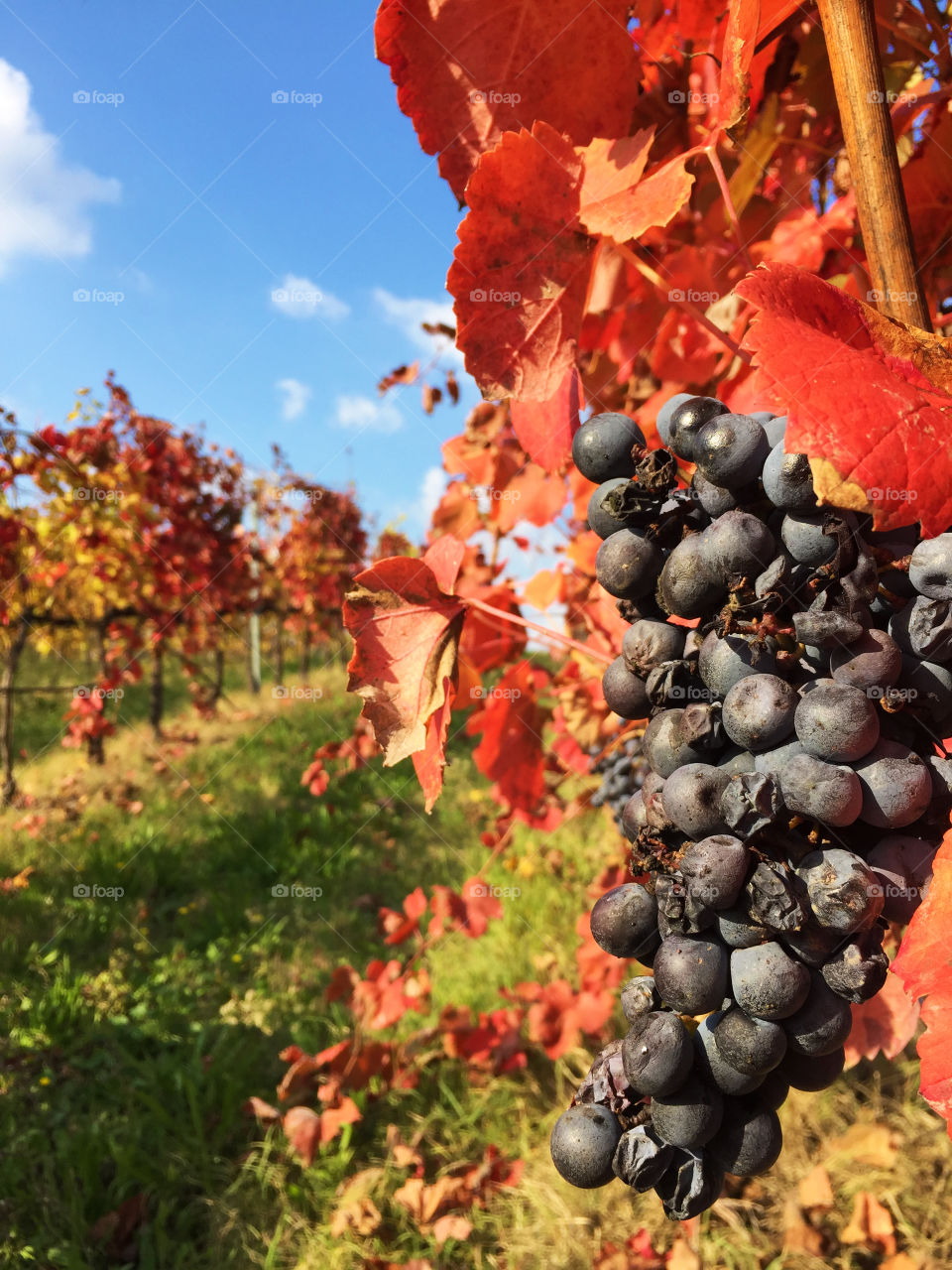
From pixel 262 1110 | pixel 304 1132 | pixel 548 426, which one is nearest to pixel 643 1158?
pixel 548 426

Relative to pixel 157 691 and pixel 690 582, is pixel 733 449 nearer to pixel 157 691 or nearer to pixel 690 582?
pixel 690 582

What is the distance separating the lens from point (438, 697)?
968 millimetres

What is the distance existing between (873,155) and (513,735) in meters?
1.27

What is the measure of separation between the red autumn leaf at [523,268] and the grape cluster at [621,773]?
1.10 meters

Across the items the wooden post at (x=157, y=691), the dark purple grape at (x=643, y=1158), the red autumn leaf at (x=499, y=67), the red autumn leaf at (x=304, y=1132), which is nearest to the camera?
the dark purple grape at (x=643, y=1158)

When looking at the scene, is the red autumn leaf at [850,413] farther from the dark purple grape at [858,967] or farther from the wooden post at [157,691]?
the wooden post at [157,691]

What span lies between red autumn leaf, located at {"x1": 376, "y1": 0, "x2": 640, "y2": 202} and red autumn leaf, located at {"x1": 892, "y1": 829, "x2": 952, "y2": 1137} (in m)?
0.91

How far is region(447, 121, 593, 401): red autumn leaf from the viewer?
2.65 ft

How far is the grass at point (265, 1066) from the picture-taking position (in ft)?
6.97

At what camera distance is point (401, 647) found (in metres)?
0.99

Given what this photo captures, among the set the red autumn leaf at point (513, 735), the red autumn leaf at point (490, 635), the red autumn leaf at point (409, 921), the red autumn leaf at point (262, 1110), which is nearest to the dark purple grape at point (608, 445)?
the red autumn leaf at point (490, 635)

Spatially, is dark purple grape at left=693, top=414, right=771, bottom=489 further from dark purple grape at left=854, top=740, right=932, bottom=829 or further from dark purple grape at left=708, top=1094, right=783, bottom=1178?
dark purple grape at left=708, top=1094, right=783, bottom=1178

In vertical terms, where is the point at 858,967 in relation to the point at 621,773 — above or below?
below

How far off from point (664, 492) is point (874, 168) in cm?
37
